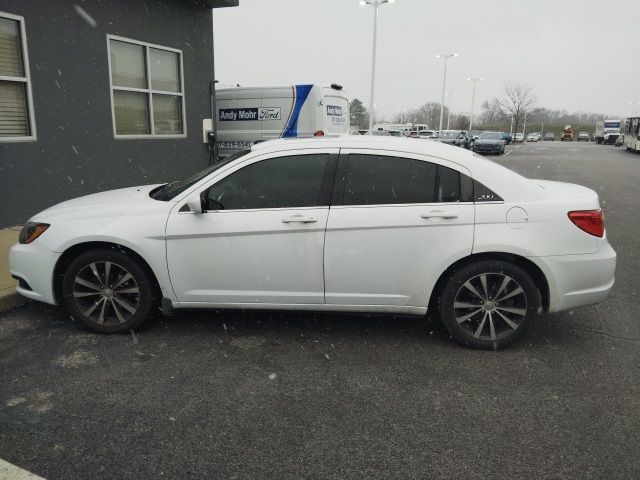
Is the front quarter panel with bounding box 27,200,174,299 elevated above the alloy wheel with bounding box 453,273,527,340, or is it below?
above

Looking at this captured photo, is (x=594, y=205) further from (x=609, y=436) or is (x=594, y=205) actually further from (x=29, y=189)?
(x=29, y=189)

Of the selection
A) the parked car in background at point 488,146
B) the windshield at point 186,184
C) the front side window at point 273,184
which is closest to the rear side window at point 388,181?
the front side window at point 273,184

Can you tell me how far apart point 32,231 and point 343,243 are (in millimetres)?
2566

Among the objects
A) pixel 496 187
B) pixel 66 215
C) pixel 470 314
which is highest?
pixel 496 187

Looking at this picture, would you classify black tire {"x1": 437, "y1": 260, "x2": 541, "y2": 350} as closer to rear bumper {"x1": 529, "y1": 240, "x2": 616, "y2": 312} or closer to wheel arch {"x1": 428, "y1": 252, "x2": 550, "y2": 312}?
wheel arch {"x1": 428, "y1": 252, "x2": 550, "y2": 312}

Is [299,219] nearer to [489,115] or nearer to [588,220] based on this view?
[588,220]

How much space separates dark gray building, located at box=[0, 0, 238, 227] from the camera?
7426mm

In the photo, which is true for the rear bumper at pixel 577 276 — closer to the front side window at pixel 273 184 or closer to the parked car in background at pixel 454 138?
the front side window at pixel 273 184

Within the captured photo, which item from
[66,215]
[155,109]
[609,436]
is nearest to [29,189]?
[155,109]

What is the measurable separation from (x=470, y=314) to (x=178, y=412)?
2.22 meters

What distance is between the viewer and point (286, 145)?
13.8 ft

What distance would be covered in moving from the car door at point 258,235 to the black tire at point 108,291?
0.29 m

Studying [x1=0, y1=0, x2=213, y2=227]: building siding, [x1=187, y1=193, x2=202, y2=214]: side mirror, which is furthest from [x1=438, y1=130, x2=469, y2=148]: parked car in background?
[x1=187, y1=193, x2=202, y2=214]: side mirror

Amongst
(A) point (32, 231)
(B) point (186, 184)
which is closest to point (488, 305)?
(B) point (186, 184)
